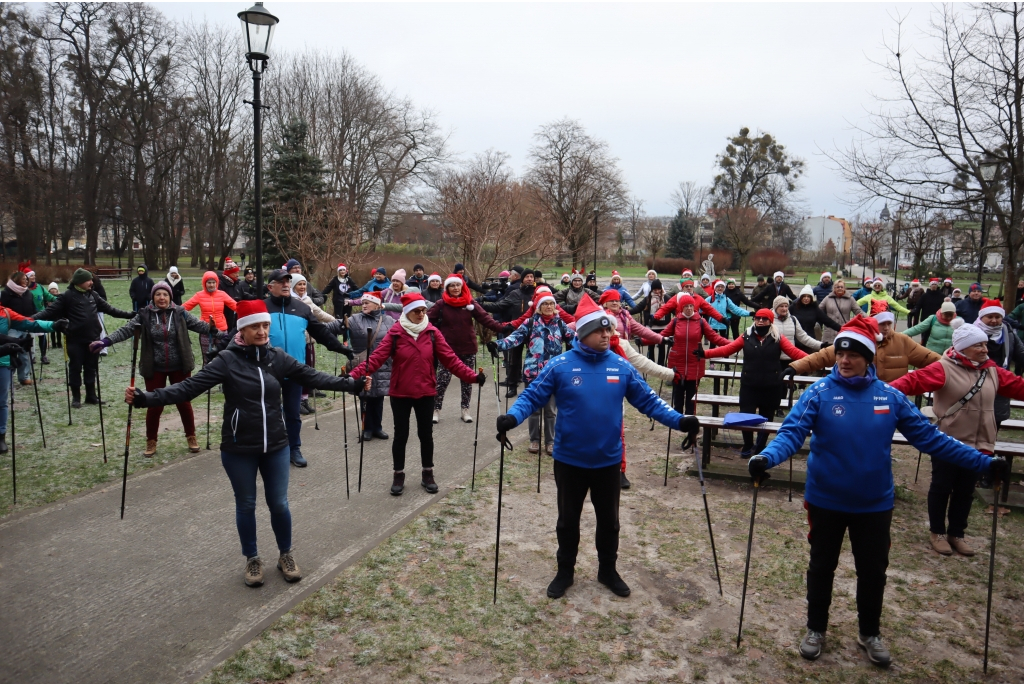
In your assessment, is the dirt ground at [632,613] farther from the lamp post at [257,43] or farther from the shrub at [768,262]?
the shrub at [768,262]

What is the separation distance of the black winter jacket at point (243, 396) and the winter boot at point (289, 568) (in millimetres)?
913

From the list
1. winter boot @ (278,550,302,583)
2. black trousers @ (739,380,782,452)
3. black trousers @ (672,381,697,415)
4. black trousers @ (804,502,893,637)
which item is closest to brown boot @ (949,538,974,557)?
black trousers @ (804,502,893,637)

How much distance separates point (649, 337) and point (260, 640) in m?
6.16

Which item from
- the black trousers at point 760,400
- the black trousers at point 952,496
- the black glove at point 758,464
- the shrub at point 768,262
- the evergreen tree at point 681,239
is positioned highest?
the evergreen tree at point 681,239

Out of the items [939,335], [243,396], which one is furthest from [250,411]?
[939,335]

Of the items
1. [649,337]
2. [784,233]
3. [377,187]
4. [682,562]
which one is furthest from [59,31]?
[784,233]

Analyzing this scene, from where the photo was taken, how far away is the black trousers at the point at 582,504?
5.12 m

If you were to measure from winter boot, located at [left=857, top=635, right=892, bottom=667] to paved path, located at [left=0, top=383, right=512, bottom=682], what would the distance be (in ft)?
12.7

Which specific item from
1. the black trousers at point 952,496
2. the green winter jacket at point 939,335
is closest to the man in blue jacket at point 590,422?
the black trousers at point 952,496

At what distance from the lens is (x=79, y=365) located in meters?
10.6

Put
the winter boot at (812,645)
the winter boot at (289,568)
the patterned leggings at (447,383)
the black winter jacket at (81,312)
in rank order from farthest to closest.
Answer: the black winter jacket at (81,312) < the patterned leggings at (447,383) < the winter boot at (289,568) < the winter boot at (812,645)

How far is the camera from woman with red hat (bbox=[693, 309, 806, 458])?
832 centimetres

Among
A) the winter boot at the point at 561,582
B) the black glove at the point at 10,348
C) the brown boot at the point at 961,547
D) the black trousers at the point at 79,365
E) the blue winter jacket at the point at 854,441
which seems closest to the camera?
the blue winter jacket at the point at 854,441

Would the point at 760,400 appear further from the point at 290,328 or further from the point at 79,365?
the point at 79,365
